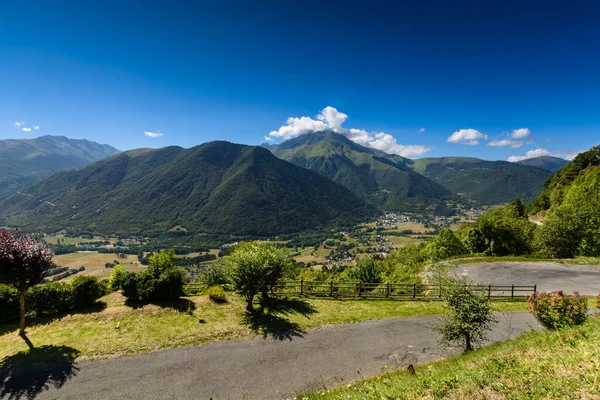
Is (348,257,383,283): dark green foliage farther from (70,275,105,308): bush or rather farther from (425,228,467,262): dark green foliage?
(70,275,105,308): bush

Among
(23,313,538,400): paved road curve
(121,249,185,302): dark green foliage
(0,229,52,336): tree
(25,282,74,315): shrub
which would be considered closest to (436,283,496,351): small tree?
(23,313,538,400): paved road curve

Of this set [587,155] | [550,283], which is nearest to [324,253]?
[587,155]

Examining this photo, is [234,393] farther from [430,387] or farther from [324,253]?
[324,253]

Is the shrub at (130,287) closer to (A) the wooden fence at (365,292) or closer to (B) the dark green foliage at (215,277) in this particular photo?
(B) the dark green foliage at (215,277)

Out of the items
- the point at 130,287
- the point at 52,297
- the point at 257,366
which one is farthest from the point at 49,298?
the point at 257,366

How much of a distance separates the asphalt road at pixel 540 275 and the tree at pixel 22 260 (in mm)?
38088

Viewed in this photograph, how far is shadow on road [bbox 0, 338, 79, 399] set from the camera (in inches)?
421

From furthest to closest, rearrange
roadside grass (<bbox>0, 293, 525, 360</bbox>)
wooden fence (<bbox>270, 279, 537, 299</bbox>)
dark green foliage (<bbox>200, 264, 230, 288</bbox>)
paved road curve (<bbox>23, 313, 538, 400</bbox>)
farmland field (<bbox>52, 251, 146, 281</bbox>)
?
farmland field (<bbox>52, 251, 146, 281</bbox>)
dark green foliage (<bbox>200, 264, 230, 288</bbox>)
wooden fence (<bbox>270, 279, 537, 299</bbox>)
roadside grass (<bbox>0, 293, 525, 360</bbox>)
paved road curve (<bbox>23, 313, 538, 400</bbox>)

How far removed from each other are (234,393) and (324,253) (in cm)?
17120

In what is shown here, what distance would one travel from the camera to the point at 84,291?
17.4 meters

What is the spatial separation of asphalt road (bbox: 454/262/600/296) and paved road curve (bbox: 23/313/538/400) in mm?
15709

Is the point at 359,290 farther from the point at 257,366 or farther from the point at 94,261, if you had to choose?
the point at 94,261

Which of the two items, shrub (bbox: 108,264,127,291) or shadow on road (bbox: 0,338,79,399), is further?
shrub (bbox: 108,264,127,291)

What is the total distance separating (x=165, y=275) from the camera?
61.1ft
